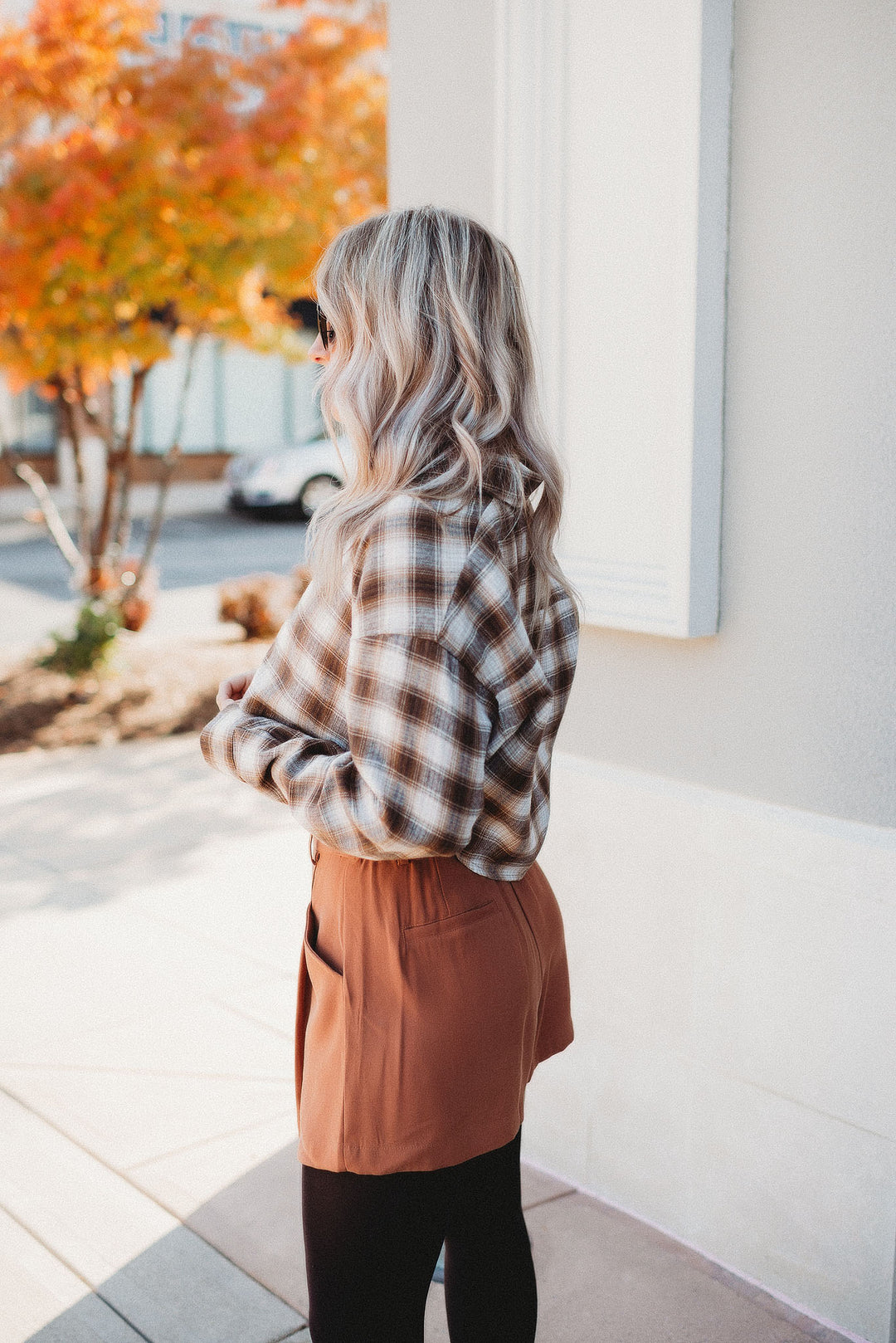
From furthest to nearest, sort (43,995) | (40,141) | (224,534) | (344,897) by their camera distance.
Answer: (224,534)
(40,141)
(43,995)
(344,897)

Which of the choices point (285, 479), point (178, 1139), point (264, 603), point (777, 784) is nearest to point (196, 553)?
point (285, 479)

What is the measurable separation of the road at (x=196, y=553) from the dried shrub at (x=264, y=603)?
4.02 m

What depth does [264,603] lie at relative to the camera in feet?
33.4

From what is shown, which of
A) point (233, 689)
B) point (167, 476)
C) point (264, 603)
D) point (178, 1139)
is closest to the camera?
point (233, 689)

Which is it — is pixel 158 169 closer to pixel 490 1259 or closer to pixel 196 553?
pixel 490 1259

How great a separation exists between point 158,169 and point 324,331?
19.6ft

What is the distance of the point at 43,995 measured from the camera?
4.05 meters

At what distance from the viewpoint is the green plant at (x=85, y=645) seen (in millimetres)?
8289

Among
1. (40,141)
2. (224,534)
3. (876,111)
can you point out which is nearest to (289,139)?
(40,141)

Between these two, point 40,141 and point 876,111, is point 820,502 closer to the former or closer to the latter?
point 876,111

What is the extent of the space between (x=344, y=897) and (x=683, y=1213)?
1.56 m

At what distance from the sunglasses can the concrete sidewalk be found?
76.1 inches

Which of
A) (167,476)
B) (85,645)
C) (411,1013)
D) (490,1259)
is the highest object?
(167,476)

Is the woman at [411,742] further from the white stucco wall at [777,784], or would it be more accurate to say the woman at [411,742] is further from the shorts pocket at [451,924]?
the white stucco wall at [777,784]
